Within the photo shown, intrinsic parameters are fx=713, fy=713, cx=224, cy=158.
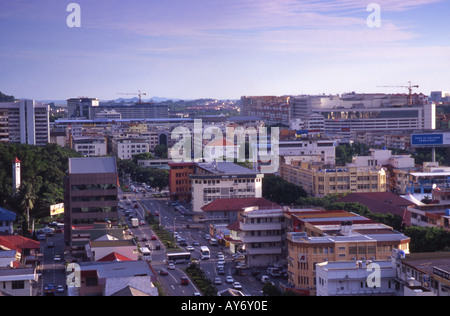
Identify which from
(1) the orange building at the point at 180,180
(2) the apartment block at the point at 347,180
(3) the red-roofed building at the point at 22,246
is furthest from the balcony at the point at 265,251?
(1) the orange building at the point at 180,180

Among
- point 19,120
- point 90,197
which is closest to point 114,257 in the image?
point 90,197

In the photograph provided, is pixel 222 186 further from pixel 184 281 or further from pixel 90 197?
pixel 184 281

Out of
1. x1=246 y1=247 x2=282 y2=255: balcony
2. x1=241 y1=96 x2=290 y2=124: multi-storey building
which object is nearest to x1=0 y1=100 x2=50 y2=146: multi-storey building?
x1=246 y1=247 x2=282 y2=255: balcony

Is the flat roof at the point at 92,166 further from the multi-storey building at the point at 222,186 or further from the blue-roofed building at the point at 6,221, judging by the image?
the multi-storey building at the point at 222,186

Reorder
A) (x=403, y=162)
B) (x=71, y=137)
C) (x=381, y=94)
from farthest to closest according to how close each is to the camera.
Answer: (x=381, y=94) → (x=71, y=137) → (x=403, y=162)

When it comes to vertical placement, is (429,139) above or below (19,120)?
below
